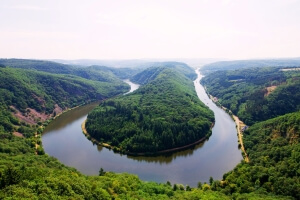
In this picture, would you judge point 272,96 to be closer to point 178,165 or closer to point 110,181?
point 178,165

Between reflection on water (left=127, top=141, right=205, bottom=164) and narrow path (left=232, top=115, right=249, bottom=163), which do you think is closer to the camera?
reflection on water (left=127, top=141, right=205, bottom=164)

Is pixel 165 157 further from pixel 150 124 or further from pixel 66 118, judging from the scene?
pixel 66 118

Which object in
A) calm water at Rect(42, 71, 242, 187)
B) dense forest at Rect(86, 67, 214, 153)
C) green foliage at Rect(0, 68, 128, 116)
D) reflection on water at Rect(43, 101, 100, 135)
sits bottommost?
calm water at Rect(42, 71, 242, 187)

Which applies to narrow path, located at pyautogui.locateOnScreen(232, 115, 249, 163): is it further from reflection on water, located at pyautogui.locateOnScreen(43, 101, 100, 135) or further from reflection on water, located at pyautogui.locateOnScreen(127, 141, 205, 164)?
reflection on water, located at pyautogui.locateOnScreen(43, 101, 100, 135)

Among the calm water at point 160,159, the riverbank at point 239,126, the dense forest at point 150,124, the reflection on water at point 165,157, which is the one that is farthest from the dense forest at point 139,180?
the dense forest at point 150,124

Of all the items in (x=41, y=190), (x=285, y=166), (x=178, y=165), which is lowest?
(x=178, y=165)

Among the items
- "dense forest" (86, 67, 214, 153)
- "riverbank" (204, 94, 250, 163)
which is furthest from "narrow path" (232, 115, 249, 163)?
"dense forest" (86, 67, 214, 153)

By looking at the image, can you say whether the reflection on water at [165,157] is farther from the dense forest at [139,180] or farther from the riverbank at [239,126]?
the riverbank at [239,126]

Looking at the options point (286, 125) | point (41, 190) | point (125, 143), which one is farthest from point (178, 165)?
point (41, 190)
